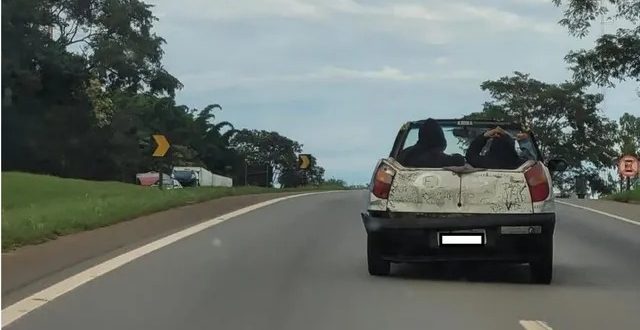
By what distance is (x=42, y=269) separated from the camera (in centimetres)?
1112

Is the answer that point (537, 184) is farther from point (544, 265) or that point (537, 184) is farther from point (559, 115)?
point (559, 115)

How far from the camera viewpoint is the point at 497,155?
10680 mm

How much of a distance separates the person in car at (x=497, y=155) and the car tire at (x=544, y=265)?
2.94 ft

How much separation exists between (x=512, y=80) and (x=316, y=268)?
53.3 m

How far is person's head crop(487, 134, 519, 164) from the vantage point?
1067 centimetres

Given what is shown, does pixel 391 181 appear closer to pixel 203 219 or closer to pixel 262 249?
pixel 262 249

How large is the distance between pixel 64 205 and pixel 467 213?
1154cm

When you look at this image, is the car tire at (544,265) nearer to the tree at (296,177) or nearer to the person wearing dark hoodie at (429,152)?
the person wearing dark hoodie at (429,152)

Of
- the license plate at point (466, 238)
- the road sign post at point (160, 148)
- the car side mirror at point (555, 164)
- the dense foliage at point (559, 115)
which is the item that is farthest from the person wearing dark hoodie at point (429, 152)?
the dense foliage at point (559, 115)

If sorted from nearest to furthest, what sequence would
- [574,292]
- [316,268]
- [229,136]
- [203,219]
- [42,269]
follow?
1. [574,292]
2. [42,269]
3. [316,268]
4. [203,219]
5. [229,136]

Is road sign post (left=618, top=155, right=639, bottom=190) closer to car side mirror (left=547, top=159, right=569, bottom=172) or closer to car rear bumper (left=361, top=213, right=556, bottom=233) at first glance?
car side mirror (left=547, top=159, right=569, bottom=172)

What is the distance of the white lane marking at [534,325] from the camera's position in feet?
26.7

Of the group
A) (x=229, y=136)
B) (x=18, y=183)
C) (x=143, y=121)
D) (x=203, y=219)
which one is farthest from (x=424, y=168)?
(x=229, y=136)

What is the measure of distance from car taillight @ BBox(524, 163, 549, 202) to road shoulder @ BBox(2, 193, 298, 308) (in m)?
4.93
